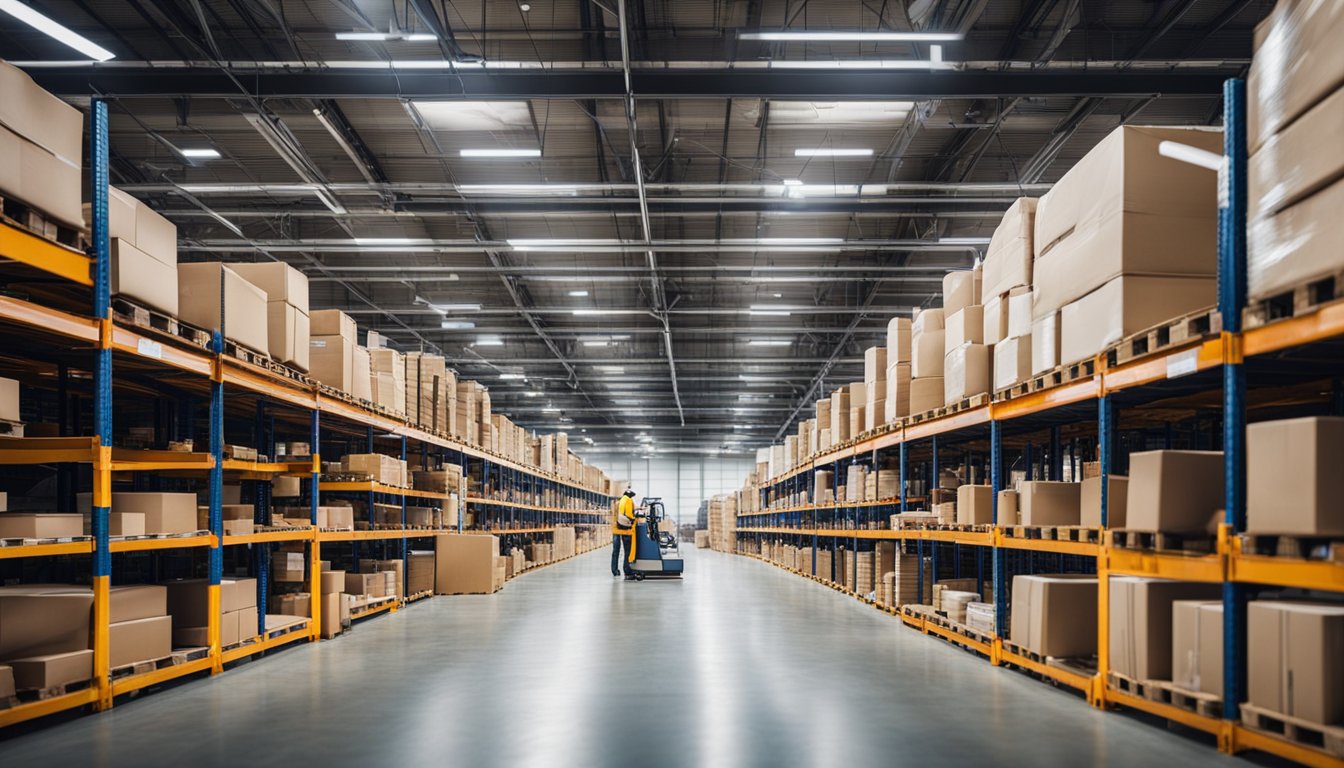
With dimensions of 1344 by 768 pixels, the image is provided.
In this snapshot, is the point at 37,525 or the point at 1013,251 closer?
the point at 37,525

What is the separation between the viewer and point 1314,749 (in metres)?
3.65

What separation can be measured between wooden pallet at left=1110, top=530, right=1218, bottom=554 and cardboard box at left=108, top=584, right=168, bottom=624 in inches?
231

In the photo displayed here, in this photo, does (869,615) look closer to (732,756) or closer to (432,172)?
(732,756)

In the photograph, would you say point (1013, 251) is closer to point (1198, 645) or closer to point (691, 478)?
point (1198, 645)

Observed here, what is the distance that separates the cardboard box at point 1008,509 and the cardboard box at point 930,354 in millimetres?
2437

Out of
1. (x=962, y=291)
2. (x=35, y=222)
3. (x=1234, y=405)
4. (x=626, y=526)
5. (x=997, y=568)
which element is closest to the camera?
(x=1234, y=405)

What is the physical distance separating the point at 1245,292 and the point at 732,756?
3.23m

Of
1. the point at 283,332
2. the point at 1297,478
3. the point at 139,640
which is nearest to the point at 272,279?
the point at 283,332

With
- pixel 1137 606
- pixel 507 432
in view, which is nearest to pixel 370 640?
pixel 1137 606

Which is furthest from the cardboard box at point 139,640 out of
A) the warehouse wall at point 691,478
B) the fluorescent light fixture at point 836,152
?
the warehouse wall at point 691,478

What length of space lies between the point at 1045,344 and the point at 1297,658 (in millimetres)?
2815

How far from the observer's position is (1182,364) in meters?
4.54

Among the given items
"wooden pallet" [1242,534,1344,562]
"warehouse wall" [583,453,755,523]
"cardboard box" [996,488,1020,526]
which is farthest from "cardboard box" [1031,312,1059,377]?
"warehouse wall" [583,453,755,523]

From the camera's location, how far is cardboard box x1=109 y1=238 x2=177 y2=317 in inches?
212
